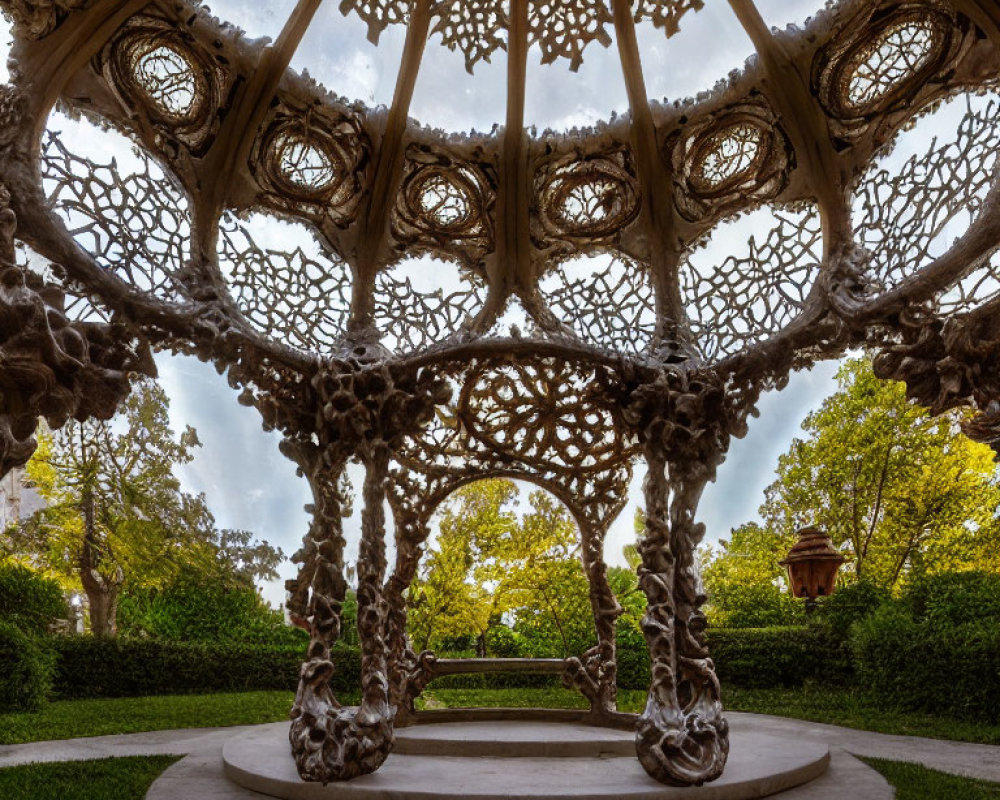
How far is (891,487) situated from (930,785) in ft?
41.8

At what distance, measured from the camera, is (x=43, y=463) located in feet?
57.2

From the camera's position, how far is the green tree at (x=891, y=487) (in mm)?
15977

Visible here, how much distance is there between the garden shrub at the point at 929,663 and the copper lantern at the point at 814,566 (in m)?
1.04

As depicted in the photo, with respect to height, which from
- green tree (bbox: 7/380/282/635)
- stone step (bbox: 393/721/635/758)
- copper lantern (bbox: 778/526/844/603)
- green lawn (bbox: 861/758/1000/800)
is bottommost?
green lawn (bbox: 861/758/1000/800)

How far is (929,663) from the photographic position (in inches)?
392

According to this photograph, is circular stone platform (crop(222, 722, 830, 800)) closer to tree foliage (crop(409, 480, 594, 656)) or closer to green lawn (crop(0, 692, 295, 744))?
green lawn (crop(0, 692, 295, 744))

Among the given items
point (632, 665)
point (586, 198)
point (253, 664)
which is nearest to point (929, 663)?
point (632, 665)

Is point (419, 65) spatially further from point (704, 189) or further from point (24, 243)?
point (24, 243)

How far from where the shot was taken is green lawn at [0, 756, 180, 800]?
16.4ft

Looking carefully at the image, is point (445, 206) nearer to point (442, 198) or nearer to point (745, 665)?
point (442, 198)

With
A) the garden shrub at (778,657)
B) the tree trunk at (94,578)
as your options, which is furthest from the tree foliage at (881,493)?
the tree trunk at (94,578)

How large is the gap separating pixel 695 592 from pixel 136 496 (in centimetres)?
1531

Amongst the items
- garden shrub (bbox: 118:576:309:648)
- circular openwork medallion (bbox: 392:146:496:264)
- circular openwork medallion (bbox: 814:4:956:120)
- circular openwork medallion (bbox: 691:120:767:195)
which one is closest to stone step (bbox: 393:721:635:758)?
circular openwork medallion (bbox: 392:146:496:264)

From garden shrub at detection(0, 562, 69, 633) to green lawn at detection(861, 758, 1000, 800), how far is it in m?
11.7
